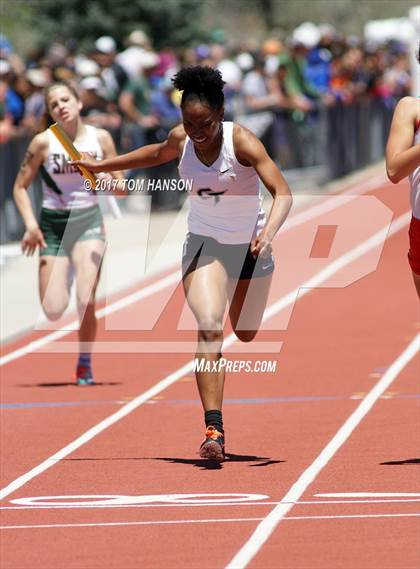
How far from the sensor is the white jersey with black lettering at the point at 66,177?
13750 mm

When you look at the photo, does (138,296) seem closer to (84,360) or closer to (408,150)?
(84,360)

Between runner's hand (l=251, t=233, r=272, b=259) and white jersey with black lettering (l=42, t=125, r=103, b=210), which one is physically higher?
white jersey with black lettering (l=42, t=125, r=103, b=210)

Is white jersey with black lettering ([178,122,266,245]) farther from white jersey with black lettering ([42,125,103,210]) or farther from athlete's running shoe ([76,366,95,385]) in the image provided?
athlete's running shoe ([76,366,95,385])

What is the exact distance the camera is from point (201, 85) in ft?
34.2

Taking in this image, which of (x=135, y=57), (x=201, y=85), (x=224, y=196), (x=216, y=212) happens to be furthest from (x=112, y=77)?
(x=201, y=85)

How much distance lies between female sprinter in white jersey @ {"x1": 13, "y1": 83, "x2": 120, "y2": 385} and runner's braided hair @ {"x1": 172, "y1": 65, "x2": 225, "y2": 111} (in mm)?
3226

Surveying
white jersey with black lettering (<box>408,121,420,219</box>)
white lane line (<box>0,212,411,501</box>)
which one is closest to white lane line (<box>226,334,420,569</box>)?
white lane line (<box>0,212,411,501</box>)

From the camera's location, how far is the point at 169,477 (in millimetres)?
10469

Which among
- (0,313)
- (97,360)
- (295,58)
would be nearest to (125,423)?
(97,360)

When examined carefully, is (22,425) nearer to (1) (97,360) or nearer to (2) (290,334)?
(1) (97,360)

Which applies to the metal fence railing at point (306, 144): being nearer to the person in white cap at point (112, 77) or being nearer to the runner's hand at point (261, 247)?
the person in white cap at point (112, 77)

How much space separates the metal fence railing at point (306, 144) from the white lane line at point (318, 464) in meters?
8.49

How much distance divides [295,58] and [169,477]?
23.0 metres

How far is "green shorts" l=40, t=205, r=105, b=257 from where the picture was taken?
1395 centimetres
